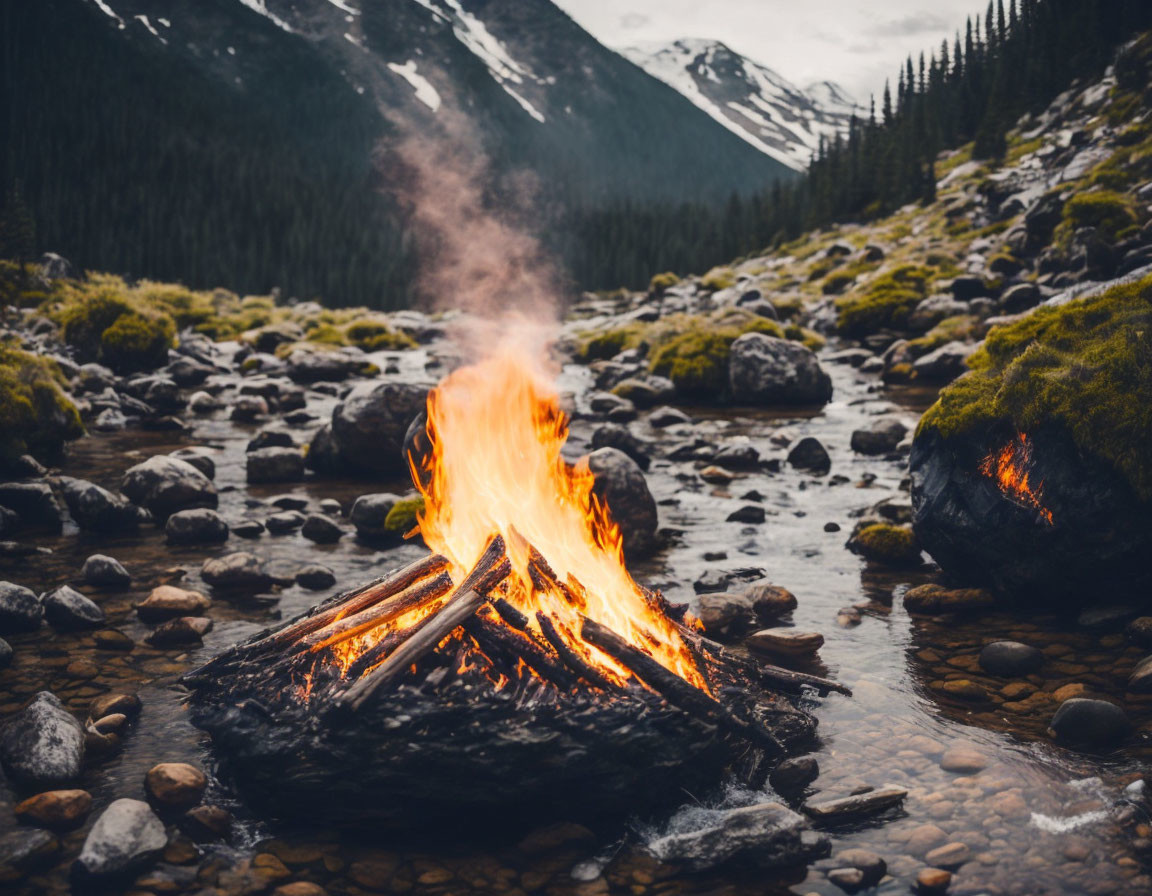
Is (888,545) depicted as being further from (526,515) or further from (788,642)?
(526,515)

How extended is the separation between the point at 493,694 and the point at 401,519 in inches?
257

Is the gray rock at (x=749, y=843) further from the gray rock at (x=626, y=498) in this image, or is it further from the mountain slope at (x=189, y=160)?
the mountain slope at (x=189, y=160)

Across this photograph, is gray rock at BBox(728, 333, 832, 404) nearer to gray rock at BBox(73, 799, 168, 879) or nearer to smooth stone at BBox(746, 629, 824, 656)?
smooth stone at BBox(746, 629, 824, 656)

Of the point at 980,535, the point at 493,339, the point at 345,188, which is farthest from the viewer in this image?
the point at 345,188

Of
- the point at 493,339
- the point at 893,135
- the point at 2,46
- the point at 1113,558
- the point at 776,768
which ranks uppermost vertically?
the point at 2,46

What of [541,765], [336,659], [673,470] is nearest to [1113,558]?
[541,765]

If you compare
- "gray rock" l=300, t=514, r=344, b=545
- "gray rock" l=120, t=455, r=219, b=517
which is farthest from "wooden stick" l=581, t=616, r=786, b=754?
"gray rock" l=120, t=455, r=219, b=517

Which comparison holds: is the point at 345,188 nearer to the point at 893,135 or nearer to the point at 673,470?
the point at 893,135

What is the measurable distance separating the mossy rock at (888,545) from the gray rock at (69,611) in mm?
8366

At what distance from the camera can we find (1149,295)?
817cm

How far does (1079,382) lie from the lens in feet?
25.2

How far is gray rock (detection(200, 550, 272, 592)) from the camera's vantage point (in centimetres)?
904

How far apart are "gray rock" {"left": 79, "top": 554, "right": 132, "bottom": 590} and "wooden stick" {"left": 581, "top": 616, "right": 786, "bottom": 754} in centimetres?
610

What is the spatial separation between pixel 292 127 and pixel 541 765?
164 metres
